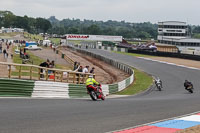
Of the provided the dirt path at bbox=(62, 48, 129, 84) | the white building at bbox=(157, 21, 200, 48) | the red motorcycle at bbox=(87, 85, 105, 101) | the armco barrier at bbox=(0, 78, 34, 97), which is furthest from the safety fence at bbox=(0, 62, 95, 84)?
the white building at bbox=(157, 21, 200, 48)

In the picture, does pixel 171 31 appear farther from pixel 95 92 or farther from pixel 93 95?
pixel 93 95

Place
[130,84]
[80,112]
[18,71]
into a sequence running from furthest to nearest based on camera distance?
[130,84], [18,71], [80,112]

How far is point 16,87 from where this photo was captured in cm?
1733

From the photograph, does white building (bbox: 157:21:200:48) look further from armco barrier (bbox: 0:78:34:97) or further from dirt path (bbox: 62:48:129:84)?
armco barrier (bbox: 0:78:34:97)

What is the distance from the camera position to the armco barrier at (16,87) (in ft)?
54.5

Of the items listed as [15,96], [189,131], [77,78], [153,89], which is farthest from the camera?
[153,89]

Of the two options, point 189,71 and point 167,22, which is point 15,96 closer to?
point 189,71

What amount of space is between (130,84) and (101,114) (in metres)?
23.7

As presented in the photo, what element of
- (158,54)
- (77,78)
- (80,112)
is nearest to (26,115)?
(80,112)

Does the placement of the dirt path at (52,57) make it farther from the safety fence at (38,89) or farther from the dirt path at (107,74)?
the safety fence at (38,89)

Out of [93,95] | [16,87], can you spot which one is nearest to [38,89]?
[16,87]

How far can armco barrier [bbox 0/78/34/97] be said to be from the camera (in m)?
16.6

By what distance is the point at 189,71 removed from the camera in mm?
49250

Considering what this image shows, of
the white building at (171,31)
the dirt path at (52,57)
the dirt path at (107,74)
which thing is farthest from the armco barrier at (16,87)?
the white building at (171,31)
